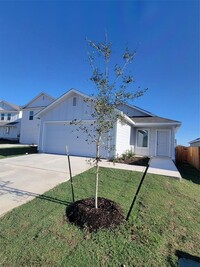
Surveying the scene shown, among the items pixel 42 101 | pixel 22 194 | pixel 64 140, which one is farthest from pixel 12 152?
pixel 42 101

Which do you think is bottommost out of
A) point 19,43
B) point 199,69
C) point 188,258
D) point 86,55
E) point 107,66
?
point 188,258

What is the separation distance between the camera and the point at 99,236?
3117mm

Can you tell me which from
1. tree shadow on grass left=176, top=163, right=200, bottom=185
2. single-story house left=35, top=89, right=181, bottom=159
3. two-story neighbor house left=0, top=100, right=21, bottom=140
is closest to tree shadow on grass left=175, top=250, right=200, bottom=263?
tree shadow on grass left=176, top=163, right=200, bottom=185

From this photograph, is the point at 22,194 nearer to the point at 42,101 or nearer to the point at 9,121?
the point at 42,101

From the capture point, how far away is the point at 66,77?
15.5 meters

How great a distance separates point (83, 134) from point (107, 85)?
29.0 ft

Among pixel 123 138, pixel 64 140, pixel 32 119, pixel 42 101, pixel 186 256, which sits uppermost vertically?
pixel 42 101

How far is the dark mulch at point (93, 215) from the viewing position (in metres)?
3.44

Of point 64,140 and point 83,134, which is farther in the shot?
point 64,140

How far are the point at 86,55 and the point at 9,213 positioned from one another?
14.0 ft

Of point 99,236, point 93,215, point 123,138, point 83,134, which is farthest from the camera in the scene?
point 123,138

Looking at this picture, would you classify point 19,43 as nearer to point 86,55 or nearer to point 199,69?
point 86,55

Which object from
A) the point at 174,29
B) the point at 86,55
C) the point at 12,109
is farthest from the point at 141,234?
the point at 12,109

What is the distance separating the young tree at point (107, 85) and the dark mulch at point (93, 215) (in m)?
0.25
